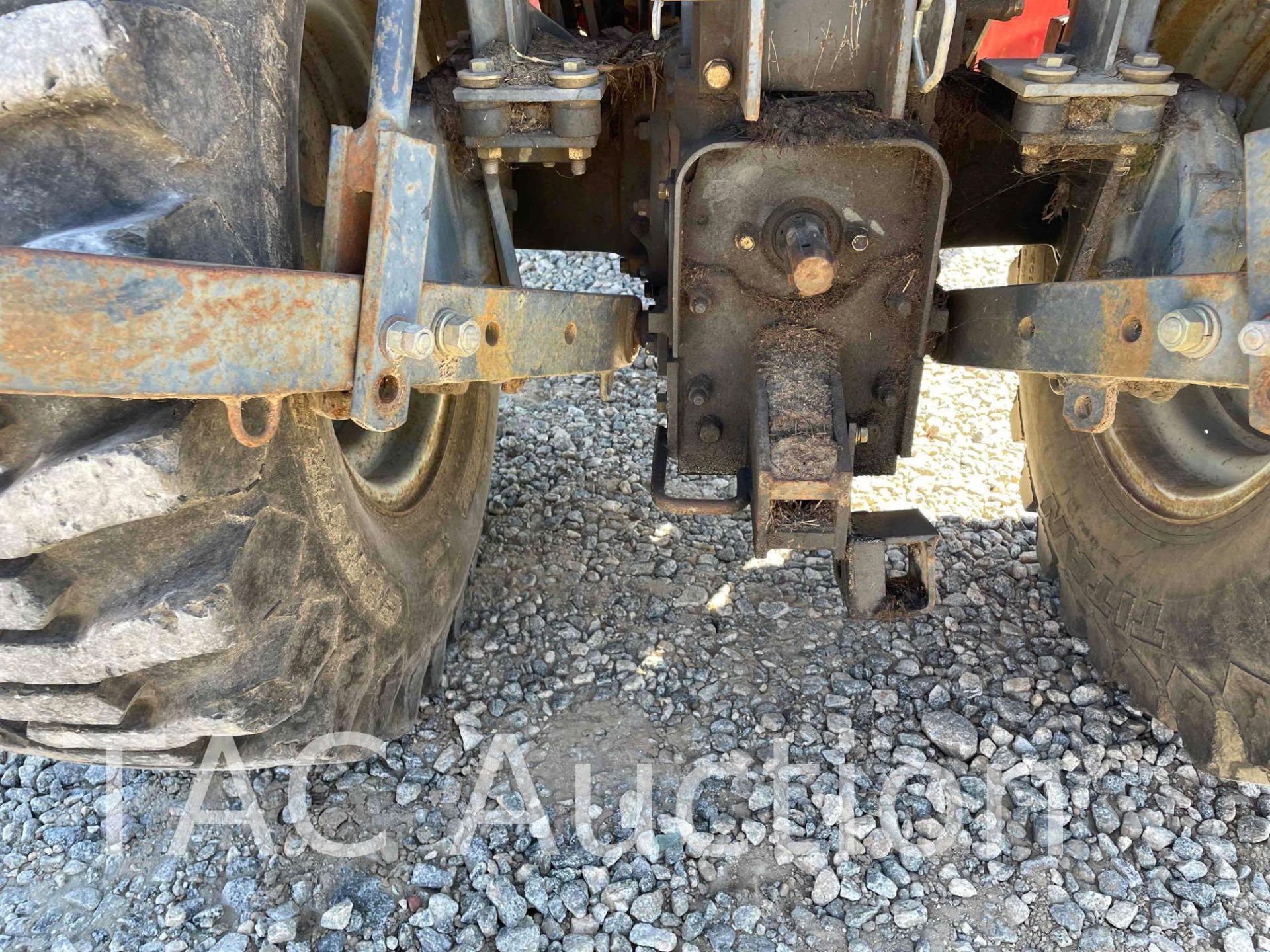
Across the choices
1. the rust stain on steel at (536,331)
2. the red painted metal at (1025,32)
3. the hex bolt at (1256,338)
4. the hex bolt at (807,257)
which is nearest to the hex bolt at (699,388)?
the rust stain on steel at (536,331)

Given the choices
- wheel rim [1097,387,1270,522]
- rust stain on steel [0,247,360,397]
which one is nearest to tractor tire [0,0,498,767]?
rust stain on steel [0,247,360,397]

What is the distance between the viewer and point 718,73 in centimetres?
145

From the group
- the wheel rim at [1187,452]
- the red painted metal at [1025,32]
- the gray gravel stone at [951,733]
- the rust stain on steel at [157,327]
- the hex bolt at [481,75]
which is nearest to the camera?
the rust stain on steel at [157,327]

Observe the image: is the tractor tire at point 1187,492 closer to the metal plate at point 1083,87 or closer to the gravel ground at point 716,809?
the metal plate at point 1083,87

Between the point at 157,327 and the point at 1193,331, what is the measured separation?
3.80 feet

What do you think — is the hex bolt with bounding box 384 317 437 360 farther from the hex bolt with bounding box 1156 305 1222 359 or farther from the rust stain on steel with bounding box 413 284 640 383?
the hex bolt with bounding box 1156 305 1222 359

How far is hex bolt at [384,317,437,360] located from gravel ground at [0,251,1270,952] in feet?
3.48

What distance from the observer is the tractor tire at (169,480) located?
1.02 metres

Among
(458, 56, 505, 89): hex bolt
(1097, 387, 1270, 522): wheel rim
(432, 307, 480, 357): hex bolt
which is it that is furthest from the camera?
(1097, 387, 1270, 522): wheel rim

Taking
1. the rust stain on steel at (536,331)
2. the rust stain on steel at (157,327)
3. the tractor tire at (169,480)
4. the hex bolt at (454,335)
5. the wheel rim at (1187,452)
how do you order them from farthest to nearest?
the wheel rim at (1187,452) < the rust stain on steel at (536,331) < the hex bolt at (454,335) < the tractor tire at (169,480) < the rust stain on steel at (157,327)

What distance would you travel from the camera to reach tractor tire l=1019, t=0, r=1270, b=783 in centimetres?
148

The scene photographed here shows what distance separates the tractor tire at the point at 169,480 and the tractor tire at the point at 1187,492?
1.31 m

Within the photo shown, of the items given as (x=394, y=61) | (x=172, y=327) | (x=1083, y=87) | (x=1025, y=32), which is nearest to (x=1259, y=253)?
(x=1083, y=87)

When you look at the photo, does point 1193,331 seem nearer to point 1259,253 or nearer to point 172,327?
point 1259,253
